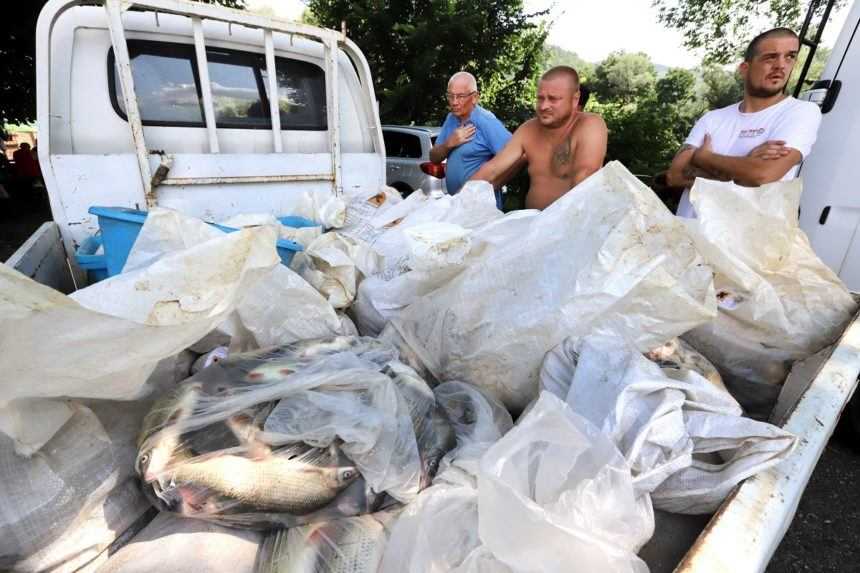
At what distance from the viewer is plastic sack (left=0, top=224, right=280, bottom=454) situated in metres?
0.70

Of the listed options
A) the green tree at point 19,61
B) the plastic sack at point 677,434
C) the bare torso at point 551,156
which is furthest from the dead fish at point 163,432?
the green tree at point 19,61

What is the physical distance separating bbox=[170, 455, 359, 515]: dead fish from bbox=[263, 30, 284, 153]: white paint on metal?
1.98m

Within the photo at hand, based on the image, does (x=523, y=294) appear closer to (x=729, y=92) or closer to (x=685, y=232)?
(x=685, y=232)

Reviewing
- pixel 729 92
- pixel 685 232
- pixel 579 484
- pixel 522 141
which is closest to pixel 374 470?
pixel 579 484

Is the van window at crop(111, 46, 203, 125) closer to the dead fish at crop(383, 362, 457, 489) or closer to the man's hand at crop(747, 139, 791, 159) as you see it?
the dead fish at crop(383, 362, 457, 489)

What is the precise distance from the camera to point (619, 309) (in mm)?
1196

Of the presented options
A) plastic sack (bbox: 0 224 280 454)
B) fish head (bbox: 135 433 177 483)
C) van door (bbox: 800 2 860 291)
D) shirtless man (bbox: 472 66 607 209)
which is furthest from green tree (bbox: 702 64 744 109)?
fish head (bbox: 135 433 177 483)

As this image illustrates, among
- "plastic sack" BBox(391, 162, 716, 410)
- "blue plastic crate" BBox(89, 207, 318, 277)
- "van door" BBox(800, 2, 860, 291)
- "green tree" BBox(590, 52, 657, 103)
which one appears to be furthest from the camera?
"green tree" BBox(590, 52, 657, 103)

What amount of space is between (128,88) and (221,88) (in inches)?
21.5

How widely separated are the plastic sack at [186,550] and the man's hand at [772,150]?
237cm

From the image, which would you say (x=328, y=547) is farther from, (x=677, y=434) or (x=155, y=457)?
(x=677, y=434)

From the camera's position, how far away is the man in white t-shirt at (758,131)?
2.03 m

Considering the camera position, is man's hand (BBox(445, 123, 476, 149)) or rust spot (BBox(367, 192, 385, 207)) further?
man's hand (BBox(445, 123, 476, 149))

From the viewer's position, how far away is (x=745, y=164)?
81.2 inches
